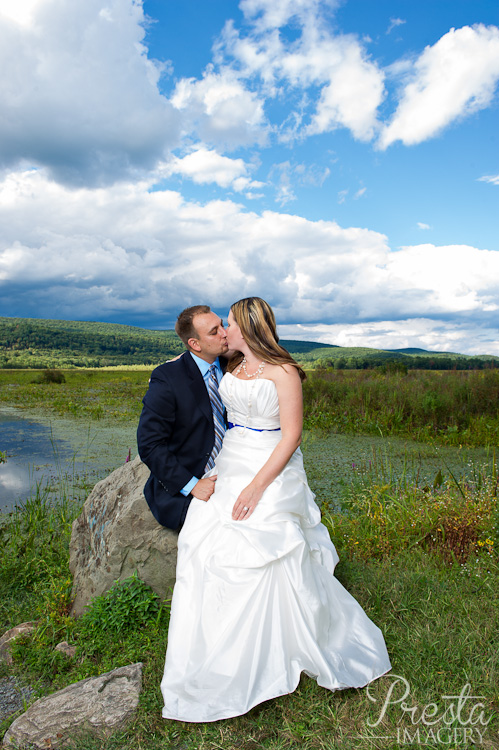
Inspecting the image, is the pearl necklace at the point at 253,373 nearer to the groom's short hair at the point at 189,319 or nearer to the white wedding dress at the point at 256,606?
the white wedding dress at the point at 256,606

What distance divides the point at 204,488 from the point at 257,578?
77 centimetres

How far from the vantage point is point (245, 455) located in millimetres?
2963

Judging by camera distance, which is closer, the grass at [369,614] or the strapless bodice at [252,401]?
the grass at [369,614]

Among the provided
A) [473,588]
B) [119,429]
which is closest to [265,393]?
[473,588]

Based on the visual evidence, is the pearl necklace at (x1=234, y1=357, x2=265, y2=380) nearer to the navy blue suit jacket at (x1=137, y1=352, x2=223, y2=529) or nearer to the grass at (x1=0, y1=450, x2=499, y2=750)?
the navy blue suit jacket at (x1=137, y1=352, x2=223, y2=529)

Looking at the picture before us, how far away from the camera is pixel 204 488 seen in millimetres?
3111

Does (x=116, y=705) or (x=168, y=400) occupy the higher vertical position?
(x=168, y=400)

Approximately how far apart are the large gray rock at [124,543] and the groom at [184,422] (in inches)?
7.6

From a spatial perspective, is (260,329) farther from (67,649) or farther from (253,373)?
(67,649)

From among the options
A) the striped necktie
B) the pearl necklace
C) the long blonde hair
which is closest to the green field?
the striped necktie

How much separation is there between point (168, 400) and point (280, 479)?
3.17 ft

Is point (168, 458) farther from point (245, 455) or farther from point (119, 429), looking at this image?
point (119, 429)

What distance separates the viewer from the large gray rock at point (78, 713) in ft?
8.16

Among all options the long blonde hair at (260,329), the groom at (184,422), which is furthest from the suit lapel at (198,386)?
the long blonde hair at (260,329)
